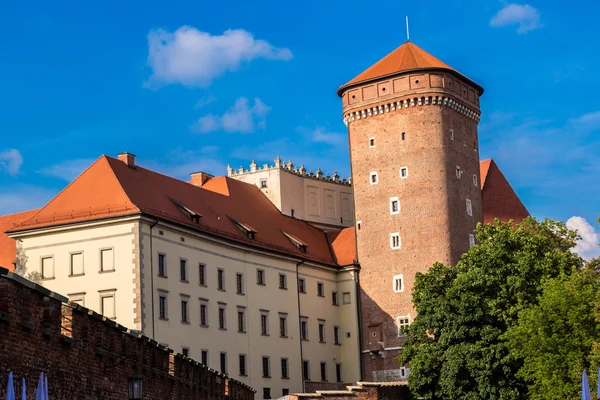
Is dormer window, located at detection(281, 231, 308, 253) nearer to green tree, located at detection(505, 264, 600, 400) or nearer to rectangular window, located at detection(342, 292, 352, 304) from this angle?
rectangular window, located at detection(342, 292, 352, 304)

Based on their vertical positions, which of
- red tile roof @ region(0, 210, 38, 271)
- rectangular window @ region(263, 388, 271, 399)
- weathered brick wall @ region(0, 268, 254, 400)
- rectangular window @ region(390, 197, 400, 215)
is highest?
rectangular window @ region(390, 197, 400, 215)

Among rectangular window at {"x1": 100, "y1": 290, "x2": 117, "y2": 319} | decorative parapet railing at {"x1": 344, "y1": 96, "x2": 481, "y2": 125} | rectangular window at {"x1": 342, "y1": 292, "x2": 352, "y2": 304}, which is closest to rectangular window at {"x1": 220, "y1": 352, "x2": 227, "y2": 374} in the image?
rectangular window at {"x1": 100, "y1": 290, "x2": 117, "y2": 319}

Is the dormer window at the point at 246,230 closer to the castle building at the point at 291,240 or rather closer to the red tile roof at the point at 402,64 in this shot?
the castle building at the point at 291,240

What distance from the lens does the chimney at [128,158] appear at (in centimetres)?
5472

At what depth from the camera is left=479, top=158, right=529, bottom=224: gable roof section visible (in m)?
70.0

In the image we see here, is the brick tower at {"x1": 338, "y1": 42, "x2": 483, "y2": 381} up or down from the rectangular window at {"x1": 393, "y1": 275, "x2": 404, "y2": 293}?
up

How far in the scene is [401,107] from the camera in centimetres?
6247

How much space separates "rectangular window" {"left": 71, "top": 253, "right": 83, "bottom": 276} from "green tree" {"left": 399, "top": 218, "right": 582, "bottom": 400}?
1522 cm

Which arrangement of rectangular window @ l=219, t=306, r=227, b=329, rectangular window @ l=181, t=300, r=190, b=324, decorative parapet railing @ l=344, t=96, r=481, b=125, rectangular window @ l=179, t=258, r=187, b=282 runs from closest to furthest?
rectangular window @ l=181, t=300, r=190, b=324, rectangular window @ l=179, t=258, r=187, b=282, rectangular window @ l=219, t=306, r=227, b=329, decorative parapet railing @ l=344, t=96, r=481, b=125

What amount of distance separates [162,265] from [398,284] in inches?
637

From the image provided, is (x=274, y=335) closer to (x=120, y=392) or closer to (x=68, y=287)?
(x=68, y=287)

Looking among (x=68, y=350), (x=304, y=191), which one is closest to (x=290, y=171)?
(x=304, y=191)

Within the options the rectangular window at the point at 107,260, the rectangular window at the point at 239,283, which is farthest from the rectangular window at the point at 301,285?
the rectangular window at the point at 107,260

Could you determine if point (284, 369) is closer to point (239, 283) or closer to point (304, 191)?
point (239, 283)
